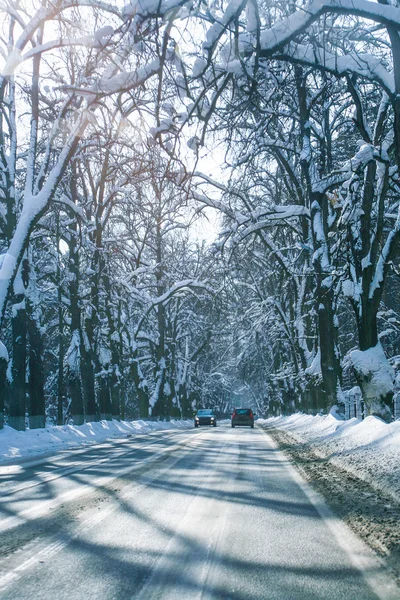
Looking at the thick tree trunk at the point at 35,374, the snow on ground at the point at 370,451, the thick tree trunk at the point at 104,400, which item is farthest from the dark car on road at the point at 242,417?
the snow on ground at the point at 370,451

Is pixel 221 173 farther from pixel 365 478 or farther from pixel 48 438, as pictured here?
pixel 48 438

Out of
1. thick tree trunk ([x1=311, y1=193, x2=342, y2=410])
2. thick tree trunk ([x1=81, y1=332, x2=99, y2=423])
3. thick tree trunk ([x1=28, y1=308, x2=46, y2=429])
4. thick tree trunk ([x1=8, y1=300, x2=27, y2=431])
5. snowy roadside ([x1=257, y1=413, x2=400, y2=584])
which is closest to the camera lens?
snowy roadside ([x1=257, y1=413, x2=400, y2=584])

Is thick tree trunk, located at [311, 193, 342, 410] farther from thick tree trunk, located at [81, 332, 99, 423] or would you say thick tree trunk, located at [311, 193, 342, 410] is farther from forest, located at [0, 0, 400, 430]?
thick tree trunk, located at [81, 332, 99, 423]

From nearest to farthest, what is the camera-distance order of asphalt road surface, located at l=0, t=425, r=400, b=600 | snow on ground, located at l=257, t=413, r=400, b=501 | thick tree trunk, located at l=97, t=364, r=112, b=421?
asphalt road surface, located at l=0, t=425, r=400, b=600
snow on ground, located at l=257, t=413, r=400, b=501
thick tree trunk, located at l=97, t=364, r=112, b=421

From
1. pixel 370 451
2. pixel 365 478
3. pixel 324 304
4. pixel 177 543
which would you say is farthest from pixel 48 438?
pixel 177 543

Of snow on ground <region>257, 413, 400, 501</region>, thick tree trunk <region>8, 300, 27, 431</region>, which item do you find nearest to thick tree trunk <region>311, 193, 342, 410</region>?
snow on ground <region>257, 413, 400, 501</region>

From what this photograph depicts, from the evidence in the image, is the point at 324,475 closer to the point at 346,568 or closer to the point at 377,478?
the point at 377,478

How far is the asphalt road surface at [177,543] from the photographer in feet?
13.5

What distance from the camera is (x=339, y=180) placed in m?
14.8

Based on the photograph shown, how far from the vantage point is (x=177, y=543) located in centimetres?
533

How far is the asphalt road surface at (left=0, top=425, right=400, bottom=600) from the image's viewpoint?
4.13 m

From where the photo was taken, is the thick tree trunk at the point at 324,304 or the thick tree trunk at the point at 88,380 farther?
the thick tree trunk at the point at 88,380

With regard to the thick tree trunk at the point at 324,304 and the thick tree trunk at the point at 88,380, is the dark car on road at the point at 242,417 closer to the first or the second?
the thick tree trunk at the point at 88,380

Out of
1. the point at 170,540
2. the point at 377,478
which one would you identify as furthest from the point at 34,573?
the point at 377,478
